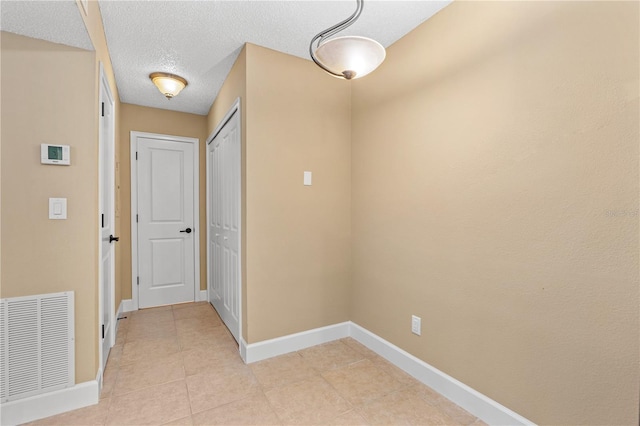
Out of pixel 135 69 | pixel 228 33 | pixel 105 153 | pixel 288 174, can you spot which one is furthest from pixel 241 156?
pixel 135 69

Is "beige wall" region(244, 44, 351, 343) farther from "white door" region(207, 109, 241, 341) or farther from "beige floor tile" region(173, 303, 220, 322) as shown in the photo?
"beige floor tile" region(173, 303, 220, 322)

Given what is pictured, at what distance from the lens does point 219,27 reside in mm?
2047

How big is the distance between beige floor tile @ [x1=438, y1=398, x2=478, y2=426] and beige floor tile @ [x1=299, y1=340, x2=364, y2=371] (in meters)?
0.70

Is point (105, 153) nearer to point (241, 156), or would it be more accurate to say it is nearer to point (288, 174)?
point (241, 156)

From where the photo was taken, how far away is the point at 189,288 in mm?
3760

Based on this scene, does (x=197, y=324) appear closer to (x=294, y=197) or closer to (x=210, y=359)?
(x=210, y=359)

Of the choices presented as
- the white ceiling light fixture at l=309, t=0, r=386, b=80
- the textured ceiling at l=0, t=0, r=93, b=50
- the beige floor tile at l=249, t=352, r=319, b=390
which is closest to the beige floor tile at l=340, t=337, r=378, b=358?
the beige floor tile at l=249, t=352, r=319, b=390

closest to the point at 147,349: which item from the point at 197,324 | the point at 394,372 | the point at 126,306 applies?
the point at 197,324

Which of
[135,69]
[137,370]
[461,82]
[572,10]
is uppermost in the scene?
[135,69]

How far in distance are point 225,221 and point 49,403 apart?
1737 mm

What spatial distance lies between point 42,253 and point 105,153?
1.00 metres

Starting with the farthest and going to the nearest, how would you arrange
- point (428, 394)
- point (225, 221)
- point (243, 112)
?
point (225, 221)
point (243, 112)
point (428, 394)

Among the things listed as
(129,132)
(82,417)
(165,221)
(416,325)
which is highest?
(129,132)

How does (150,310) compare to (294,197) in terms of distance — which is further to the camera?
(150,310)
